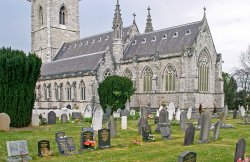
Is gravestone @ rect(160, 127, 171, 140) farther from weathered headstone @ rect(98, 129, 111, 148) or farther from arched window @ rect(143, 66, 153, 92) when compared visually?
arched window @ rect(143, 66, 153, 92)

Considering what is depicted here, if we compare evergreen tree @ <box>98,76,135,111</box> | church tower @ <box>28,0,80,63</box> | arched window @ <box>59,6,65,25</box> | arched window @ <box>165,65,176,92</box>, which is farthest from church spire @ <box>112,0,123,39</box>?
arched window @ <box>59,6,65,25</box>

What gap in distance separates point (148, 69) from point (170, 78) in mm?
3475

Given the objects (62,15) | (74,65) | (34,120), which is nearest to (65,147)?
(34,120)

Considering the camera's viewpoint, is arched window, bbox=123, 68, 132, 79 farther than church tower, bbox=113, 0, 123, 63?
Yes

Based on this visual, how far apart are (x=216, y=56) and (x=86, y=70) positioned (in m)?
15.6

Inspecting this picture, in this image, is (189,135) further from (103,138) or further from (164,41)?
(164,41)

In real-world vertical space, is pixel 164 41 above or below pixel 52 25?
below

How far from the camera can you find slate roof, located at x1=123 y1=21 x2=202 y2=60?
4009cm

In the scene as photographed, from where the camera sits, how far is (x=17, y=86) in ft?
73.7

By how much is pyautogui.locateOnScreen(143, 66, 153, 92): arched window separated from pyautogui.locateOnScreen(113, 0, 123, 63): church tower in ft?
13.2

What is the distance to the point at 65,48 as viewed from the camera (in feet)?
192

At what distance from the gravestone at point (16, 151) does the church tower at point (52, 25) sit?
4748cm

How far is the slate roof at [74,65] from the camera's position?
4378 cm

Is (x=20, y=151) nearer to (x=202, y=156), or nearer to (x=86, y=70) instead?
(x=202, y=156)
